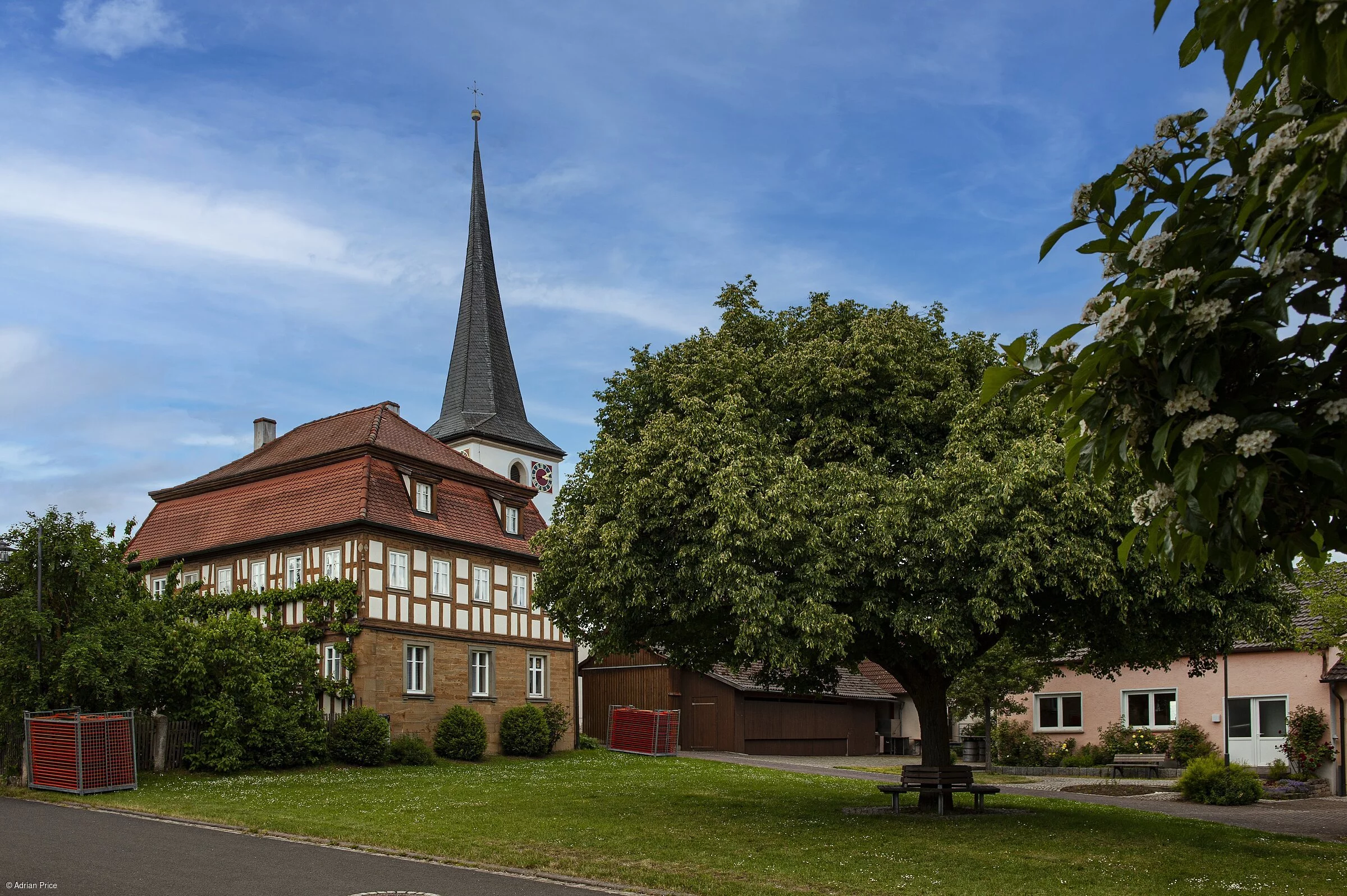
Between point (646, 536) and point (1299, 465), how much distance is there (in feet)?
44.3

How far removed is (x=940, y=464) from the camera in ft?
56.7

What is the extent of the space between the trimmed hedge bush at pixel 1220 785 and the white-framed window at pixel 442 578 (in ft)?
66.3

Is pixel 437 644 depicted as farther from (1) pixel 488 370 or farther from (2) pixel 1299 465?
(1) pixel 488 370

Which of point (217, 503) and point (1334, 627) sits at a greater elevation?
point (217, 503)

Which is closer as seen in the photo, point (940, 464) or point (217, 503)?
point (940, 464)

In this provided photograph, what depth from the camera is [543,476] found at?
69.6 m

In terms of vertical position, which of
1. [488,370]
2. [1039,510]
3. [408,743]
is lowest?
[408,743]

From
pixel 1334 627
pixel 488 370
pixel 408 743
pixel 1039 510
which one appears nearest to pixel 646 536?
pixel 1039 510

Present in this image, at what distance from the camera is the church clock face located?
227 feet

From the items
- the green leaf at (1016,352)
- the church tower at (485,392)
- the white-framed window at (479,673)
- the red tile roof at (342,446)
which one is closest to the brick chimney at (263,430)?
the red tile roof at (342,446)

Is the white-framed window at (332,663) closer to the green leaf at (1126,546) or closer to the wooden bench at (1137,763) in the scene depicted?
the wooden bench at (1137,763)

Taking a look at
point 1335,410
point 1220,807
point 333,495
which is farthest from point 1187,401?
point 333,495

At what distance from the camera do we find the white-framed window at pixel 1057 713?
38219 mm

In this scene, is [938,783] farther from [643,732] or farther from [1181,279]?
[643,732]
